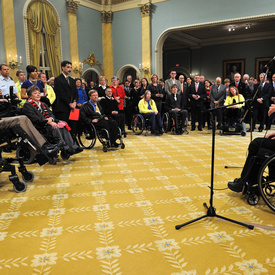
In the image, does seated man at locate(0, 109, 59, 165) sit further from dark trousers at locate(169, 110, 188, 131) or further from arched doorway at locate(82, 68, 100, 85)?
arched doorway at locate(82, 68, 100, 85)

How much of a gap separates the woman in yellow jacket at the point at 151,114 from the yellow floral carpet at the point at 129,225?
3465mm

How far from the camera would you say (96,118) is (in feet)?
19.6

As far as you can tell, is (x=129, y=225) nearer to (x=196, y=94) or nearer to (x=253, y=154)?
(x=253, y=154)

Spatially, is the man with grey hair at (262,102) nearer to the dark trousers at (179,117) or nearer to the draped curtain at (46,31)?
the dark trousers at (179,117)

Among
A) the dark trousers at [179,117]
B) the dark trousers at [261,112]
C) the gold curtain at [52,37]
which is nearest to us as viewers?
the dark trousers at [179,117]

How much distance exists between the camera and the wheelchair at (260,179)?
2.72 meters

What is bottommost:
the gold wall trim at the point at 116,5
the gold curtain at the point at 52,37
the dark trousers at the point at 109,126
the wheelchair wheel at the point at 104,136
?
the wheelchair wheel at the point at 104,136

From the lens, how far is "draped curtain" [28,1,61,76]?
9930mm

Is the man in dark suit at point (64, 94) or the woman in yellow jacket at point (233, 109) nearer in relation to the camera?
the man in dark suit at point (64, 94)

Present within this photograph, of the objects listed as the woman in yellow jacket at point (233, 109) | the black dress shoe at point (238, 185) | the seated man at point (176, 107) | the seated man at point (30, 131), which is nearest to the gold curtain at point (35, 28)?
the seated man at point (176, 107)

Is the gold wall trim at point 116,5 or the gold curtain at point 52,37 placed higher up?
the gold wall trim at point 116,5

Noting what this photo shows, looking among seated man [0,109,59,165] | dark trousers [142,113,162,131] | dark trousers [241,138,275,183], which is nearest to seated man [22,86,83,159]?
seated man [0,109,59,165]

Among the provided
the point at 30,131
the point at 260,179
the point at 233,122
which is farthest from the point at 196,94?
the point at 260,179

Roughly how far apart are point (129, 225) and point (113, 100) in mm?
4672
